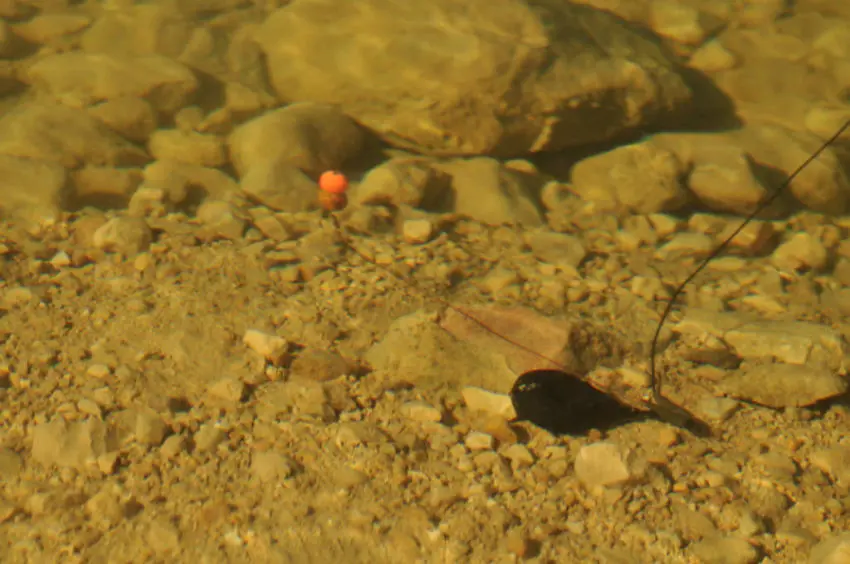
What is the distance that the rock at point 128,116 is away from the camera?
378 centimetres

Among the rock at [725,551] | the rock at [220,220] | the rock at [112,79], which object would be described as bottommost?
the rock at [220,220]

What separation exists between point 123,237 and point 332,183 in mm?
860

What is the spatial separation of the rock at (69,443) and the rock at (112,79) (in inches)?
81.3

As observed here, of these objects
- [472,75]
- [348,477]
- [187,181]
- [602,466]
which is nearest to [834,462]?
[602,466]

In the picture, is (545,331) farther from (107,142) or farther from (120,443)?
(107,142)

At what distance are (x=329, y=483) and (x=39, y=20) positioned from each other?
342 cm

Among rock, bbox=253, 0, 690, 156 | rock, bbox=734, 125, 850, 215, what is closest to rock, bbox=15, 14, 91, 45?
rock, bbox=253, 0, 690, 156

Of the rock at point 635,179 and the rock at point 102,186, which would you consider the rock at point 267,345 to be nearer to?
the rock at point 102,186

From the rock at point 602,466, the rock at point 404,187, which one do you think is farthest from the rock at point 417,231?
the rock at point 602,466

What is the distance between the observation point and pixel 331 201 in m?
3.44

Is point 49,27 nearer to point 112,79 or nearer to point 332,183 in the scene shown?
point 112,79

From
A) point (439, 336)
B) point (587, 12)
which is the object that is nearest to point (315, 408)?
point (439, 336)

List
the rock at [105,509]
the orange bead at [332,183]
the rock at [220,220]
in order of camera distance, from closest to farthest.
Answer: the rock at [105,509]
the rock at [220,220]
the orange bead at [332,183]

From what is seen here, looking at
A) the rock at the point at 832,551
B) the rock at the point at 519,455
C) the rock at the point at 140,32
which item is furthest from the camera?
the rock at the point at 140,32
